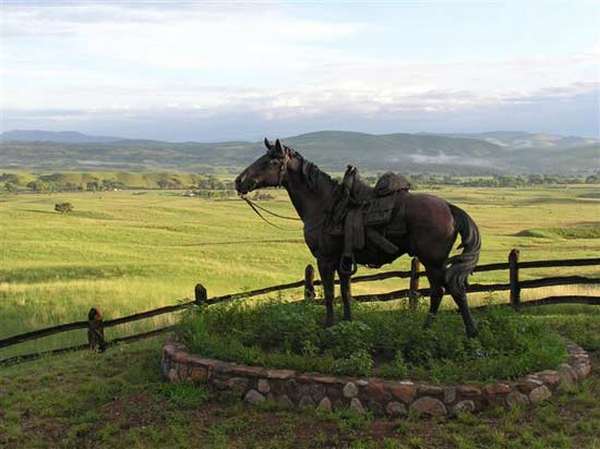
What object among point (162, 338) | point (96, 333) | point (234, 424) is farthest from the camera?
point (162, 338)

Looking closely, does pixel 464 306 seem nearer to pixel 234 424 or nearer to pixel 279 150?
pixel 279 150

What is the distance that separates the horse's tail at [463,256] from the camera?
29.4 ft

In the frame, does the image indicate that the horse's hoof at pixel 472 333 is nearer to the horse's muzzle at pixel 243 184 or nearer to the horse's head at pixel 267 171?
the horse's head at pixel 267 171

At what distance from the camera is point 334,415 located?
7840mm

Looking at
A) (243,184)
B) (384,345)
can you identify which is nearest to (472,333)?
(384,345)

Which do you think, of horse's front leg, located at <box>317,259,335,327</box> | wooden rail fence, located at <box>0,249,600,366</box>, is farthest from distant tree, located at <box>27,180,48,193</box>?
horse's front leg, located at <box>317,259,335,327</box>

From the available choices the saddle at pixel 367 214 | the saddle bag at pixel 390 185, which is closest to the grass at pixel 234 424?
the saddle at pixel 367 214

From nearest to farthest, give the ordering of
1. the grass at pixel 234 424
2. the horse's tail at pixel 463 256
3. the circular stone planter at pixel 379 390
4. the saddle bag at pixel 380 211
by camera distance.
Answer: the grass at pixel 234 424, the circular stone planter at pixel 379 390, the horse's tail at pixel 463 256, the saddle bag at pixel 380 211

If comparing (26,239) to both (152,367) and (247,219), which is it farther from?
(152,367)

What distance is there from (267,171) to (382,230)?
2.06m

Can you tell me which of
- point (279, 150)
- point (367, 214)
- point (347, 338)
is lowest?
point (347, 338)

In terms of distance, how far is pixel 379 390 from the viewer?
798 centimetres

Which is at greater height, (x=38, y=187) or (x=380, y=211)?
(x=380, y=211)

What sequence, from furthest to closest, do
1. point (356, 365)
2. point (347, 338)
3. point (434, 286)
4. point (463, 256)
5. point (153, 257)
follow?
point (153, 257)
point (434, 286)
point (347, 338)
point (463, 256)
point (356, 365)
